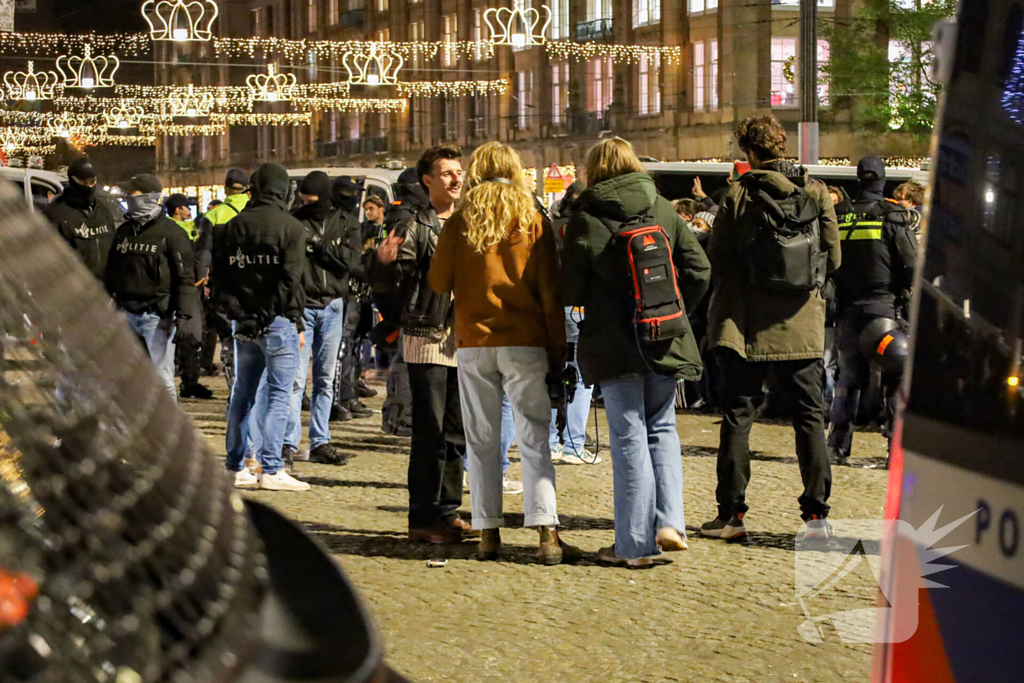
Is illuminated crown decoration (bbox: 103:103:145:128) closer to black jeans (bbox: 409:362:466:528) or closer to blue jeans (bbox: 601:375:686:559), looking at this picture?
black jeans (bbox: 409:362:466:528)

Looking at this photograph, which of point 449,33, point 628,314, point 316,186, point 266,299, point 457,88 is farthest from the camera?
point 449,33

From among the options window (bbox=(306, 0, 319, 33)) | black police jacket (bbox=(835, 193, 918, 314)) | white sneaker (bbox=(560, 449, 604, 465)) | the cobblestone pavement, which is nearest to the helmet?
black police jacket (bbox=(835, 193, 918, 314))

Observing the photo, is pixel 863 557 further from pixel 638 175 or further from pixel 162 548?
pixel 162 548

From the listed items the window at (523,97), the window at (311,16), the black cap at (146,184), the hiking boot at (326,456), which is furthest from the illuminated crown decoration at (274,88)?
the hiking boot at (326,456)

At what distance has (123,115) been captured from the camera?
5391 centimetres

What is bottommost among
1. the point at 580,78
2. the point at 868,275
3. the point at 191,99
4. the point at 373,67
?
the point at 868,275

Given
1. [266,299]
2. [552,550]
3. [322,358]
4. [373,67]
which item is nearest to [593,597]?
[552,550]

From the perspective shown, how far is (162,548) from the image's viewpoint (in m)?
0.91

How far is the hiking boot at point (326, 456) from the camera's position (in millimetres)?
9523

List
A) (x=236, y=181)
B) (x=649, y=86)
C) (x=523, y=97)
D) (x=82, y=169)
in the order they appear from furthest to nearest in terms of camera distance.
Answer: (x=523, y=97) < (x=649, y=86) < (x=236, y=181) < (x=82, y=169)

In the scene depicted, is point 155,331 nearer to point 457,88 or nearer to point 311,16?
point 457,88

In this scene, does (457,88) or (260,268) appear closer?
(260,268)

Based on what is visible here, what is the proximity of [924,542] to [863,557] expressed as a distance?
4532 mm

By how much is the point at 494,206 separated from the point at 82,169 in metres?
5.09
